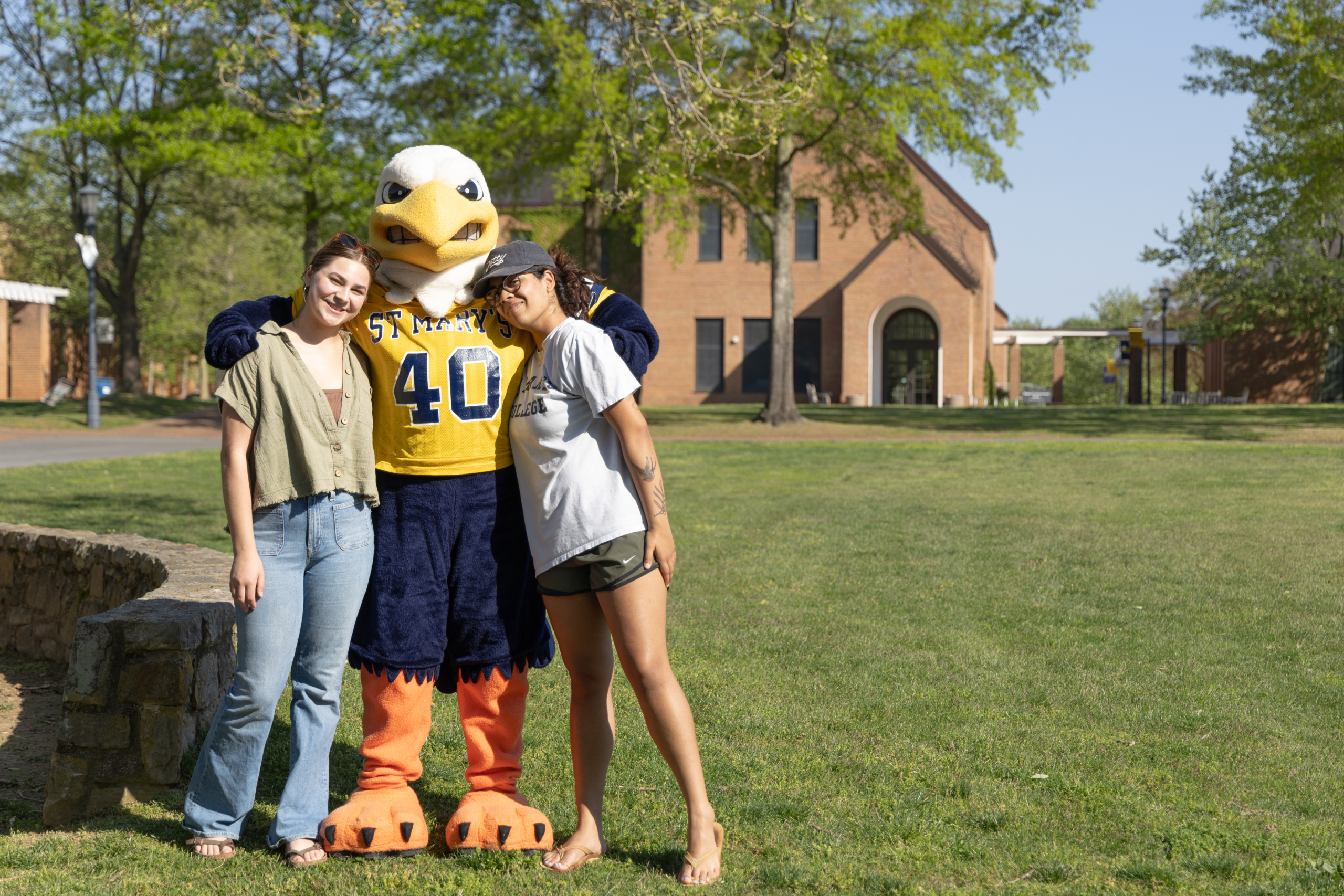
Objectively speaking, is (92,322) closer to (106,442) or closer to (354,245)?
(106,442)

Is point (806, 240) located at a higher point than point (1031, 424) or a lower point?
higher

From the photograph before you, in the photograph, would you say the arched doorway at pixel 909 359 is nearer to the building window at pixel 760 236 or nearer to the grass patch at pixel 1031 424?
the building window at pixel 760 236

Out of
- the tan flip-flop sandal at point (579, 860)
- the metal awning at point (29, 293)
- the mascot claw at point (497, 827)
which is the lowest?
the tan flip-flop sandal at point (579, 860)

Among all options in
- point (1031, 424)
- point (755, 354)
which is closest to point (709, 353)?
point (755, 354)

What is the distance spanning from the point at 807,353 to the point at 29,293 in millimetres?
23113

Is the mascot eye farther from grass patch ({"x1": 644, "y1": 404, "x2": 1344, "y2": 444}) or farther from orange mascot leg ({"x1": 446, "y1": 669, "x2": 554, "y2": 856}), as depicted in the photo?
grass patch ({"x1": 644, "y1": 404, "x2": 1344, "y2": 444})

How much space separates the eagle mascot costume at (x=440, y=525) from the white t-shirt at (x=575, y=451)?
0.21 m

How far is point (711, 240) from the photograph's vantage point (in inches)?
1494

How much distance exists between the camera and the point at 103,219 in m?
33.6

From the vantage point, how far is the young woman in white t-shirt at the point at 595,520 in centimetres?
309

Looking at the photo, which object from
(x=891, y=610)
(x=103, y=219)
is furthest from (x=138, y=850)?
(x=103, y=219)

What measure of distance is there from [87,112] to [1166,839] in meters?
26.9

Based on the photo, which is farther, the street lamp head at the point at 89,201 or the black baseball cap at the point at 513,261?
the street lamp head at the point at 89,201

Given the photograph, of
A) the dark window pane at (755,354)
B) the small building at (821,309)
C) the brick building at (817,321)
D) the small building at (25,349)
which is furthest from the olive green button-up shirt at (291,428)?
the small building at (25,349)
